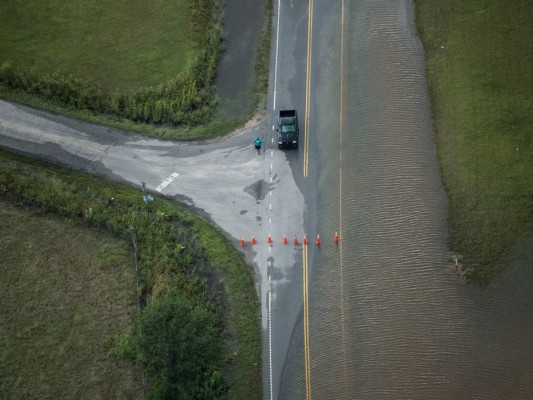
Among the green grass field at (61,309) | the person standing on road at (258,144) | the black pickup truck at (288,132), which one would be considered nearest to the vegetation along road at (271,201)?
the green grass field at (61,309)

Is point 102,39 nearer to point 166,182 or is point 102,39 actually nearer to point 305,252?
point 166,182

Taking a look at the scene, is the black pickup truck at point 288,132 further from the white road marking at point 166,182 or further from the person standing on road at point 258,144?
the white road marking at point 166,182

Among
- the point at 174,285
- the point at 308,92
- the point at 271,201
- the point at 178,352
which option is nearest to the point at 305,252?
the point at 271,201

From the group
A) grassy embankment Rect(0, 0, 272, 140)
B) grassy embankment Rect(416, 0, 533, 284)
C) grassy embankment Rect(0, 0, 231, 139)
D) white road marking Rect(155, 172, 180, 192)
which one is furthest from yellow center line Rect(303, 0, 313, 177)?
white road marking Rect(155, 172, 180, 192)

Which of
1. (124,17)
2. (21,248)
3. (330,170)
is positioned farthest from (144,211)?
(124,17)

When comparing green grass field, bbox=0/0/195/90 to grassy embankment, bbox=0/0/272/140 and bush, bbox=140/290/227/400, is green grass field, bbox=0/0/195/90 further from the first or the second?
bush, bbox=140/290/227/400
